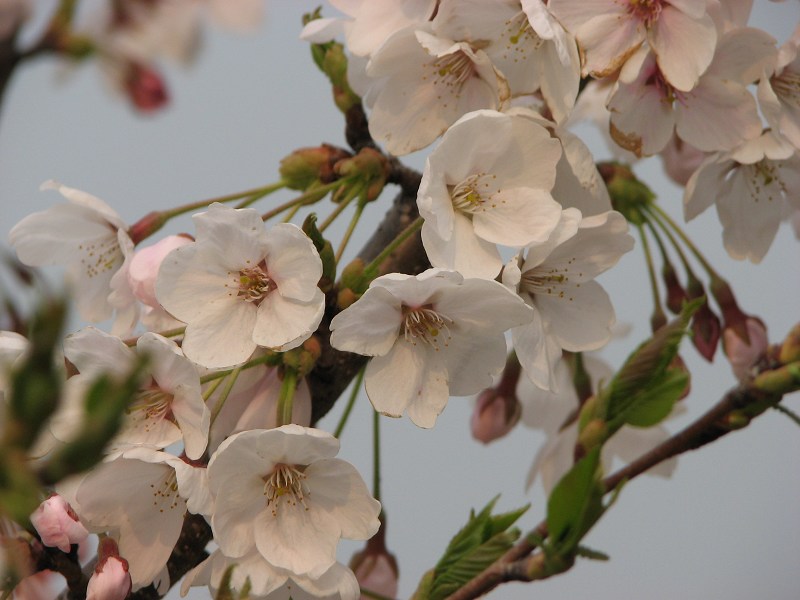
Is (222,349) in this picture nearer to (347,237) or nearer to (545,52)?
(347,237)

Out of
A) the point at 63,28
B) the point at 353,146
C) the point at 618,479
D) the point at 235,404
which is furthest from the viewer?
the point at 353,146

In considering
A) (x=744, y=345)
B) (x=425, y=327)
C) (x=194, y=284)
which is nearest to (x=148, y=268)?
(x=194, y=284)

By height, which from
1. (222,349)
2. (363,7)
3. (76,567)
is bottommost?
(76,567)

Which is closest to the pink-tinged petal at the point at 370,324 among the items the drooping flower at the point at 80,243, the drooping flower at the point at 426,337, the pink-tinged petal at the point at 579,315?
the drooping flower at the point at 426,337

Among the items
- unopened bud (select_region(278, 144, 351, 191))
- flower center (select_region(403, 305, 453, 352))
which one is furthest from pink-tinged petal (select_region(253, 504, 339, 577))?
unopened bud (select_region(278, 144, 351, 191))

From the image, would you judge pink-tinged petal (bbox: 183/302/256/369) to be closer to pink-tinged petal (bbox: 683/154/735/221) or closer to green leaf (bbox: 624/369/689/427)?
green leaf (bbox: 624/369/689/427)

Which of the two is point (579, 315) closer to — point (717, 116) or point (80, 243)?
point (717, 116)

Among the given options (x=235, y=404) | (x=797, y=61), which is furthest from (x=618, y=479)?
(x=797, y=61)

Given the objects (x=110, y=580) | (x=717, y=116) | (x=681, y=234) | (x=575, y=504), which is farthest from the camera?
(x=681, y=234)
